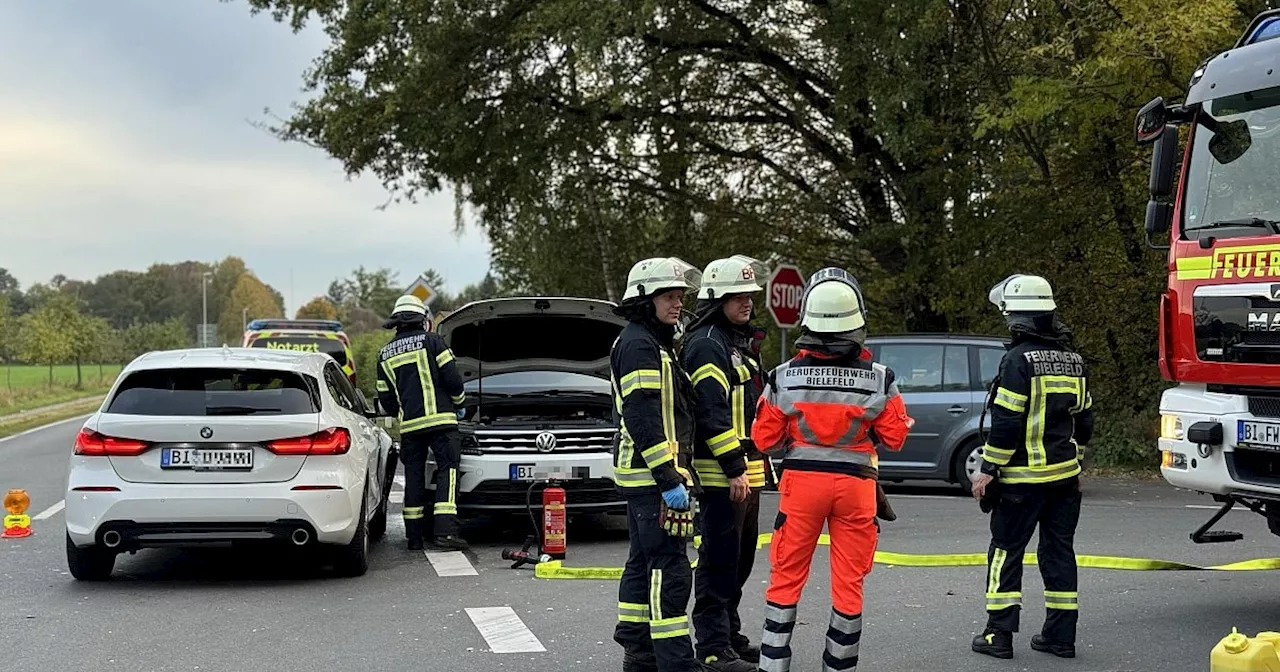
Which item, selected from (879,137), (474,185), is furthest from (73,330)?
(879,137)

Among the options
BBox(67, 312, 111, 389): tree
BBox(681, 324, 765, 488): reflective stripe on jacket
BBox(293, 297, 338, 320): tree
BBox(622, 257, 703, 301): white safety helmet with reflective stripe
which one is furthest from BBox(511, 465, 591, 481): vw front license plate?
BBox(293, 297, 338, 320): tree

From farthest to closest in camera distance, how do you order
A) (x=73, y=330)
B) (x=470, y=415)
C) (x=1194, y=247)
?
(x=73, y=330) → (x=470, y=415) → (x=1194, y=247)

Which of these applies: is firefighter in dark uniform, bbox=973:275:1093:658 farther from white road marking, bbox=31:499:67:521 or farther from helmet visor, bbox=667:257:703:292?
white road marking, bbox=31:499:67:521

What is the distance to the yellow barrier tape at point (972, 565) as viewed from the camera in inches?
344

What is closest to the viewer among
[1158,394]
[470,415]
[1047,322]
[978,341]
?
[1047,322]

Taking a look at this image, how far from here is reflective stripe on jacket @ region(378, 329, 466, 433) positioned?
9.92 m

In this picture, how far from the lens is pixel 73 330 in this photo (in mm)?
53969

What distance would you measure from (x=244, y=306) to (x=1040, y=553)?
134m

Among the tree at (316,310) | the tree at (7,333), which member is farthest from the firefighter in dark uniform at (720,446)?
the tree at (316,310)

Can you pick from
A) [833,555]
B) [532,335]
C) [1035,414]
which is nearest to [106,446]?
[532,335]

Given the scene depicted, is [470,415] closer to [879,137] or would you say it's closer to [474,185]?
[879,137]

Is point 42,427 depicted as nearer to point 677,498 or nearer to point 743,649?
point 743,649

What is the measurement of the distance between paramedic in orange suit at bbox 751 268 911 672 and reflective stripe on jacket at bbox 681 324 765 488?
1.41 ft

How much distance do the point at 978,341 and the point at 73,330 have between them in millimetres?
48266
